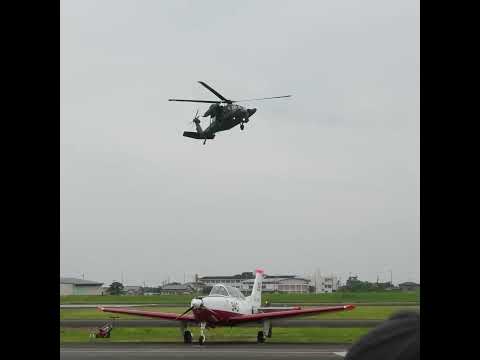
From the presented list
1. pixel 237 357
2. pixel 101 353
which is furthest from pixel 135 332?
pixel 237 357

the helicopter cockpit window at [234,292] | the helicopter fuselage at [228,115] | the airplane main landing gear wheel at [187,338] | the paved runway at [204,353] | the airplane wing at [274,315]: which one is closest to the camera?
the paved runway at [204,353]

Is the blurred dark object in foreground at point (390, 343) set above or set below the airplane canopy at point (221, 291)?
above

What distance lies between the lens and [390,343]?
3.05 feet

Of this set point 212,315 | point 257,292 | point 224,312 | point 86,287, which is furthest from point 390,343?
point 86,287

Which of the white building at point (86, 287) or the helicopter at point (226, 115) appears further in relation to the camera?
the white building at point (86, 287)

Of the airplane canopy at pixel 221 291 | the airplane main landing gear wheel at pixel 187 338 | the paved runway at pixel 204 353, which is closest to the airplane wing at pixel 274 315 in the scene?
the airplane canopy at pixel 221 291

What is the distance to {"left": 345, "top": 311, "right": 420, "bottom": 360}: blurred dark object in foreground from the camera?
901mm

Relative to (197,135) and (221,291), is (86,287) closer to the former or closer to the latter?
(197,135)

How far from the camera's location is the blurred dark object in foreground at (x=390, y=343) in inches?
35.5

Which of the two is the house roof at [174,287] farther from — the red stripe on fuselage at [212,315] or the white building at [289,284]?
the red stripe on fuselage at [212,315]

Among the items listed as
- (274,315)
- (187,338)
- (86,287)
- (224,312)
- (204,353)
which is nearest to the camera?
(204,353)
